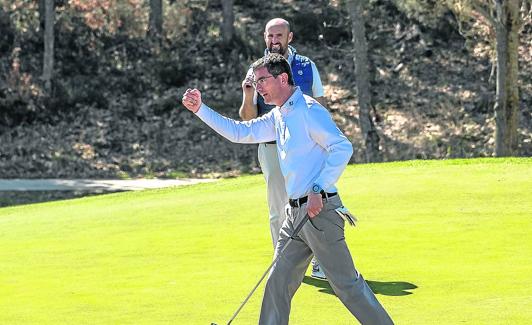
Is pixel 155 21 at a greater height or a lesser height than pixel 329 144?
greater

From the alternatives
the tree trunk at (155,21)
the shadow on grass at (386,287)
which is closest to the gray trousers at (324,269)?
the shadow on grass at (386,287)

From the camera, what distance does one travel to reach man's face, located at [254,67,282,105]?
297 inches

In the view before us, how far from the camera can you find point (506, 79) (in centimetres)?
2938

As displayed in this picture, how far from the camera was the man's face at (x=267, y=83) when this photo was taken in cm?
754

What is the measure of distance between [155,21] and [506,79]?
13.3m

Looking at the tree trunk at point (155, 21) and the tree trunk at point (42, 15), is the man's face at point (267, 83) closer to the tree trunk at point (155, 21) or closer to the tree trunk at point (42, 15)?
the tree trunk at point (155, 21)

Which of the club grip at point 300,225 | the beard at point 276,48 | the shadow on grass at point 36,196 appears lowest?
the shadow on grass at point 36,196

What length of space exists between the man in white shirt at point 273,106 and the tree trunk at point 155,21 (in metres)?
28.9

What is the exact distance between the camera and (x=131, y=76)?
37438 mm

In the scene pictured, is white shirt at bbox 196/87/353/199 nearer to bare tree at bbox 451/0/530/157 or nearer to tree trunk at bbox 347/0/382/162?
bare tree at bbox 451/0/530/157

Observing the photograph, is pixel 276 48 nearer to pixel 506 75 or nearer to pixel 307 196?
pixel 307 196

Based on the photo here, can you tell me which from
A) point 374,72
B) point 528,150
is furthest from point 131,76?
point 528,150

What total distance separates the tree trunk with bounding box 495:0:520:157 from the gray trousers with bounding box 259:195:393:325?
2137cm

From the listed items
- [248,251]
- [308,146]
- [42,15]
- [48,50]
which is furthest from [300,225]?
[42,15]
